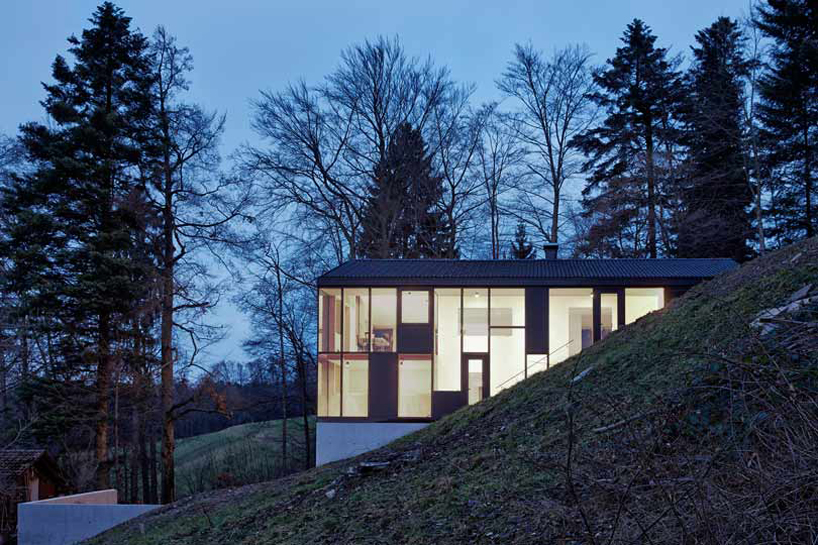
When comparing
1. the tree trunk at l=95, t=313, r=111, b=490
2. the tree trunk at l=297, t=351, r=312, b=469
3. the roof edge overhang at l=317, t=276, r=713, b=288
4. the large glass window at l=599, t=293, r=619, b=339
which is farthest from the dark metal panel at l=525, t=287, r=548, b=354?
the tree trunk at l=95, t=313, r=111, b=490

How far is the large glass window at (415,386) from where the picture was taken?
57.2 feet

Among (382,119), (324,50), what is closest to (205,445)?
(382,119)

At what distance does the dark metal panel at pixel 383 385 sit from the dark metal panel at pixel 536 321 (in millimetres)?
3340

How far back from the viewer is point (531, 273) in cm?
1794

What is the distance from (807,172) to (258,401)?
2032cm

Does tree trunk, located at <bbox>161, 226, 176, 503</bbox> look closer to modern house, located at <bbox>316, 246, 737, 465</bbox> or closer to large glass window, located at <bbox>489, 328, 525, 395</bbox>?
modern house, located at <bbox>316, 246, 737, 465</bbox>

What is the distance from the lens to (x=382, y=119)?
24.8m

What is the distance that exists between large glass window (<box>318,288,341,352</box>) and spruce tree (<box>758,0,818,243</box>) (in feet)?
49.3

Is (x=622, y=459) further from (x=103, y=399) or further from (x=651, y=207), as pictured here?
(x=651, y=207)

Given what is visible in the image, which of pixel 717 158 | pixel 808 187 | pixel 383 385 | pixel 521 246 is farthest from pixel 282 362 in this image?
pixel 808 187

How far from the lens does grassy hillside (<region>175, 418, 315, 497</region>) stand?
83.3 feet

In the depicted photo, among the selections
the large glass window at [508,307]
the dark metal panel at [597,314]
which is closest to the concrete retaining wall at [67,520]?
the large glass window at [508,307]

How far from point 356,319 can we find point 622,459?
12.6 metres

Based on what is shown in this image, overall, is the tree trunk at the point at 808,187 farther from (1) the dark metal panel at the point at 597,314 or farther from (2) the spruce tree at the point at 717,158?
(1) the dark metal panel at the point at 597,314
